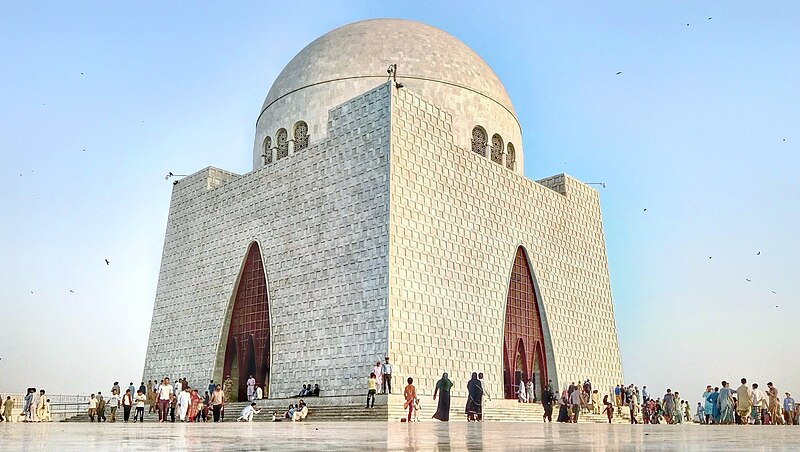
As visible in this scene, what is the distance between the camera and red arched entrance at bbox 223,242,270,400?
19000 millimetres

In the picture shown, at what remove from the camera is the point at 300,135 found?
21156 mm

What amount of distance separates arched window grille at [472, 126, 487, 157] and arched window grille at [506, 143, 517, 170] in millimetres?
1184

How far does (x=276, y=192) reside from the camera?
19.5m

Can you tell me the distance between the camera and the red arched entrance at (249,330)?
1900 centimetres

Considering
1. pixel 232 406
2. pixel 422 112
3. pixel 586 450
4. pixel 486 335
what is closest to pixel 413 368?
pixel 486 335

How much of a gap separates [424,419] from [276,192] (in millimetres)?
7859

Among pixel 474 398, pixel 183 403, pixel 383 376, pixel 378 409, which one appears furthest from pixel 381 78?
pixel 474 398

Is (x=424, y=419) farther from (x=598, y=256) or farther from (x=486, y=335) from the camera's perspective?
(x=598, y=256)

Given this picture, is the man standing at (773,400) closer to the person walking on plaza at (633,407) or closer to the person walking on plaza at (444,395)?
the person walking on plaza at (633,407)

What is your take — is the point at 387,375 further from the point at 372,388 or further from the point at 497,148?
the point at 497,148

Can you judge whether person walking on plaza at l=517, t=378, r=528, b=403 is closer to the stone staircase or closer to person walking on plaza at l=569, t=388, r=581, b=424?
the stone staircase

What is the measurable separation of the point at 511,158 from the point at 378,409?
1063 centimetres

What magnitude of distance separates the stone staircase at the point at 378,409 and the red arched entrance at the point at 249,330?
1.47 m

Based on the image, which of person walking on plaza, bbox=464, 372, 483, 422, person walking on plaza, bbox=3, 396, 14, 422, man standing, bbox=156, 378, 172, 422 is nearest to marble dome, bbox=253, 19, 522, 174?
man standing, bbox=156, 378, 172, 422
